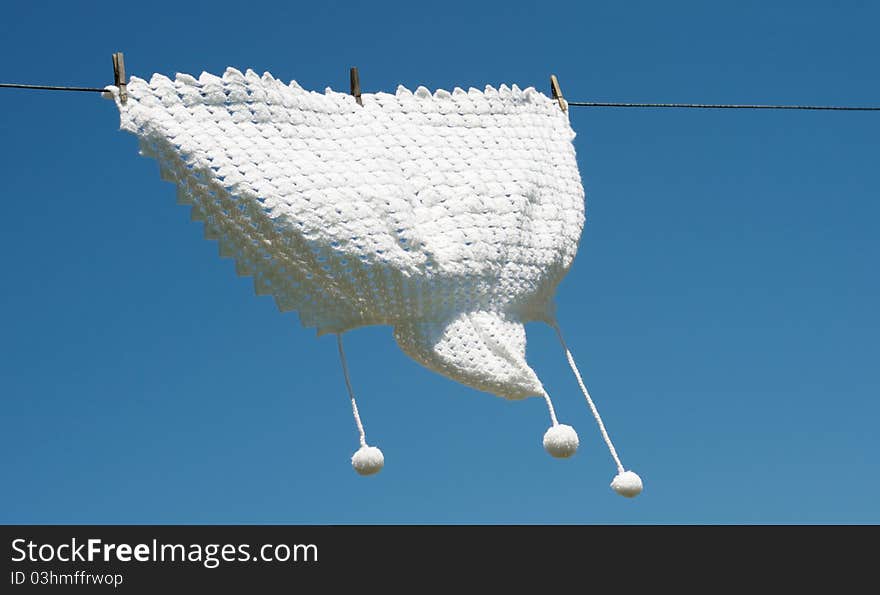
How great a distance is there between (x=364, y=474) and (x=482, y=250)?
0.42 meters

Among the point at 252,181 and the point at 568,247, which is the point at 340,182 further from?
the point at 568,247

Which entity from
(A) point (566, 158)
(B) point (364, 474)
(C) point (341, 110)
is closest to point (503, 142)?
(A) point (566, 158)

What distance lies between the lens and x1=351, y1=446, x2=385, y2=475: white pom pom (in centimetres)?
198

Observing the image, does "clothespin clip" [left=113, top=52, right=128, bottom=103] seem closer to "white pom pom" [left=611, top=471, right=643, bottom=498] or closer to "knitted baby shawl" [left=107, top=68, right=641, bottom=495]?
"knitted baby shawl" [left=107, top=68, right=641, bottom=495]

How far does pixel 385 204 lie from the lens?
1.98 metres

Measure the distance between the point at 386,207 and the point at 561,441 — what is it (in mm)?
485

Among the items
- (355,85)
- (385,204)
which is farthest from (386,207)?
(355,85)

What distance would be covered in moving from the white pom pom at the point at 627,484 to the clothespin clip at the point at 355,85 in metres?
0.78

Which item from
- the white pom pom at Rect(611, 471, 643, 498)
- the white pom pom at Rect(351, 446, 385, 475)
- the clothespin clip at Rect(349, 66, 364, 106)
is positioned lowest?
the white pom pom at Rect(611, 471, 643, 498)

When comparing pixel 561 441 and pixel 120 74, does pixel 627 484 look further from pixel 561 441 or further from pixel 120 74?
pixel 120 74

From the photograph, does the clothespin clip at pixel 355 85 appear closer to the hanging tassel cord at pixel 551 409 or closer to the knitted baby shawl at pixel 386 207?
the knitted baby shawl at pixel 386 207

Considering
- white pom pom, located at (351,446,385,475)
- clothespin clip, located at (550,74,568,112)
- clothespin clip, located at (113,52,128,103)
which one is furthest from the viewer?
clothespin clip, located at (550,74,568,112)

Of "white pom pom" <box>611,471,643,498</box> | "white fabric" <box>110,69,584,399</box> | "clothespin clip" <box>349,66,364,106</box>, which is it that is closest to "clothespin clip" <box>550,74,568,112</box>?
"white fabric" <box>110,69,584,399</box>

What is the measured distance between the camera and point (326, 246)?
1.94 meters
